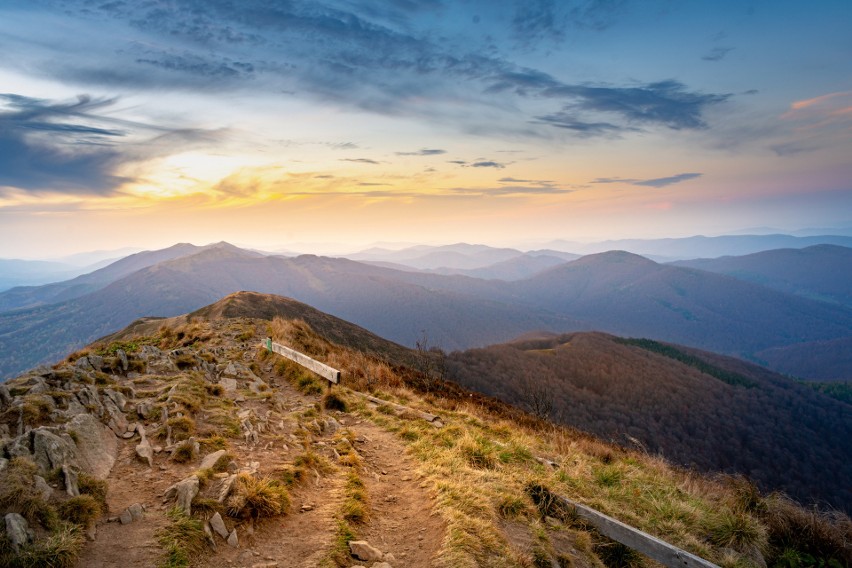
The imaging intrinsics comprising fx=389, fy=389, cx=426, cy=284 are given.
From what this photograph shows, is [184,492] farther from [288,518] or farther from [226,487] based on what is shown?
[288,518]

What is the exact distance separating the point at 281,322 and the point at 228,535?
20341 mm

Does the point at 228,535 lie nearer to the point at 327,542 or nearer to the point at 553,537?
the point at 327,542

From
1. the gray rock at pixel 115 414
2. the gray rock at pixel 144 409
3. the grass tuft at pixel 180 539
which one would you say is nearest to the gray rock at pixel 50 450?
→ the gray rock at pixel 115 414

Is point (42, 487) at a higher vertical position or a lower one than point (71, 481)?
higher

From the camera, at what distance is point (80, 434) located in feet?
21.7

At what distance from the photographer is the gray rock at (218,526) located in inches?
215

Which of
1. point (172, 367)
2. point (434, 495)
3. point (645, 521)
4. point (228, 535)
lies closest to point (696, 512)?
point (645, 521)

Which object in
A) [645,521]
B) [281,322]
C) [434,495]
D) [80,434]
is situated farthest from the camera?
[281,322]

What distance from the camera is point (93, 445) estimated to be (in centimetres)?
670

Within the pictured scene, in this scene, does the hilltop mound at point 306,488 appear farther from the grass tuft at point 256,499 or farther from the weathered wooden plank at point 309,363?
the weathered wooden plank at point 309,363

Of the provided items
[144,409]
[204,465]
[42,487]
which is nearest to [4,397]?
[144,409]

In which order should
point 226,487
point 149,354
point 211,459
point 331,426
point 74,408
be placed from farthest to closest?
point 149,354 → point 331,426 → point 74,408 → point 211,459 → point 226,487

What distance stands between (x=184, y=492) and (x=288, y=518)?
160cm

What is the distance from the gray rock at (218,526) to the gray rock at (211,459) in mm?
1356
